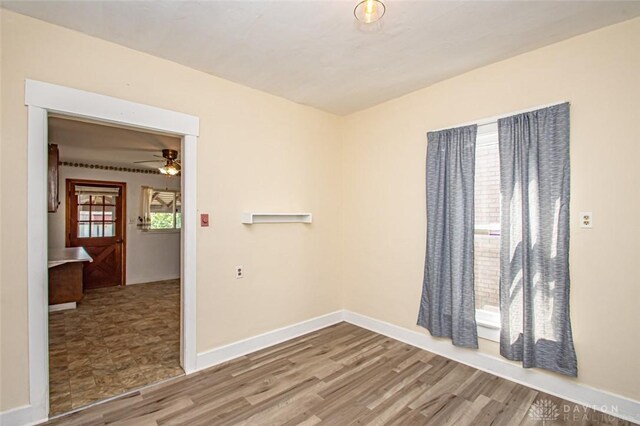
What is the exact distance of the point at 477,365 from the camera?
2.70 meters

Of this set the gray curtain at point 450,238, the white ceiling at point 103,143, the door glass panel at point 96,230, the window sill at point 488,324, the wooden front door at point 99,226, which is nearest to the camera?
the window sill at point 488,324

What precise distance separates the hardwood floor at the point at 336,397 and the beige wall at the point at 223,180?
448 millimetres

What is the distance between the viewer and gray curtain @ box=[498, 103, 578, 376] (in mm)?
2223

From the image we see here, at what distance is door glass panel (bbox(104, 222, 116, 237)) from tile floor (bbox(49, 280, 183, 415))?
1.46 metres

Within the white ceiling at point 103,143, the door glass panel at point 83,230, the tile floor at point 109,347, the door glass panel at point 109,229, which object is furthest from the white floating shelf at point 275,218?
the door glass panel at point 83,230

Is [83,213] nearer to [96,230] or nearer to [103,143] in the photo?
[96,230]

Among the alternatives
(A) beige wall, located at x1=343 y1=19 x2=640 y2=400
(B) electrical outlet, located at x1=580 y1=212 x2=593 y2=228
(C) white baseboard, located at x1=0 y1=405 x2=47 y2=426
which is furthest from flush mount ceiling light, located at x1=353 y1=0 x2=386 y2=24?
(C) white baseboard, located at x1=0 y1=405 x2=47 y2=426

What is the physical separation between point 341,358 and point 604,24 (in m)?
3.37

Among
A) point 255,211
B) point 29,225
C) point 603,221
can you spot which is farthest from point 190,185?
point 603,221

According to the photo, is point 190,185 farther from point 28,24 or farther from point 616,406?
point 616,406

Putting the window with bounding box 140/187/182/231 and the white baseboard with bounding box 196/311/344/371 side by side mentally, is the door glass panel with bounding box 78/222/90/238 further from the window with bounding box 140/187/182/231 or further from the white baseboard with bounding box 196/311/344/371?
the white baseboard with bounding box 196/311/344/371

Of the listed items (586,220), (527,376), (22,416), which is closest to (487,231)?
(586,220)

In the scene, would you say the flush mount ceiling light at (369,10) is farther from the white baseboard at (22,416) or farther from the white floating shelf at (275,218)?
the white baseboard at (22,416)

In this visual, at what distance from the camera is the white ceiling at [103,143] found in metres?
3.83
